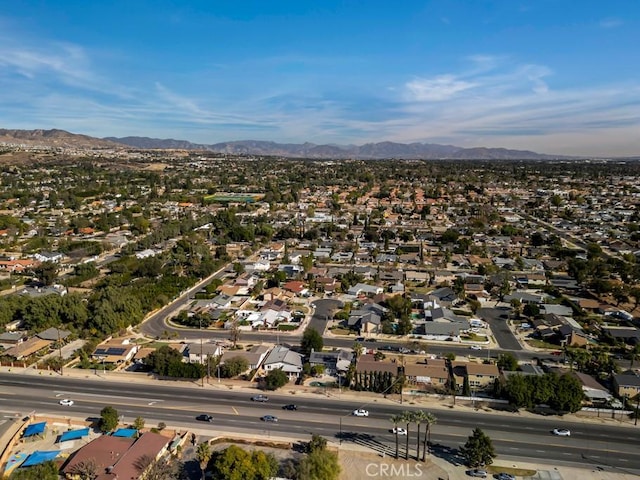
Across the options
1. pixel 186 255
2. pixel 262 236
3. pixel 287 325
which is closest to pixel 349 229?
pixel 262 236

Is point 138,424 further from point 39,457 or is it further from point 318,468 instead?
point 318,468

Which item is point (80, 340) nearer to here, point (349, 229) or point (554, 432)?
point (554, 432)

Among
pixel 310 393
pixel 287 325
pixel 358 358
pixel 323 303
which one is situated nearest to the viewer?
pixel 310 393

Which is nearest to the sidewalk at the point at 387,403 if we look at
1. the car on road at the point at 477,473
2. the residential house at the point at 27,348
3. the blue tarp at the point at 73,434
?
the car on road at the point at 477,473

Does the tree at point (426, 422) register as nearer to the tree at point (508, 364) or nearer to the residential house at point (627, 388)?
the tree at point (508, 364)

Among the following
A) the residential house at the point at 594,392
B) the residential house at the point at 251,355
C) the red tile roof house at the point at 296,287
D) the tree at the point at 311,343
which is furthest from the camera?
the red tile roof house at the point at 296,287

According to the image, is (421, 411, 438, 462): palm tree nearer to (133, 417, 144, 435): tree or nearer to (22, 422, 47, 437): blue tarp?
(133, 417, 144, 435): tree

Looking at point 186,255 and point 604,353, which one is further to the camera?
point 186,255

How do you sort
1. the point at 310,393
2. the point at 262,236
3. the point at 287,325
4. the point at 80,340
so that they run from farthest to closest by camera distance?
the point at 262,236, the point at 287,325, the point at 80,340, the point at 310,393
